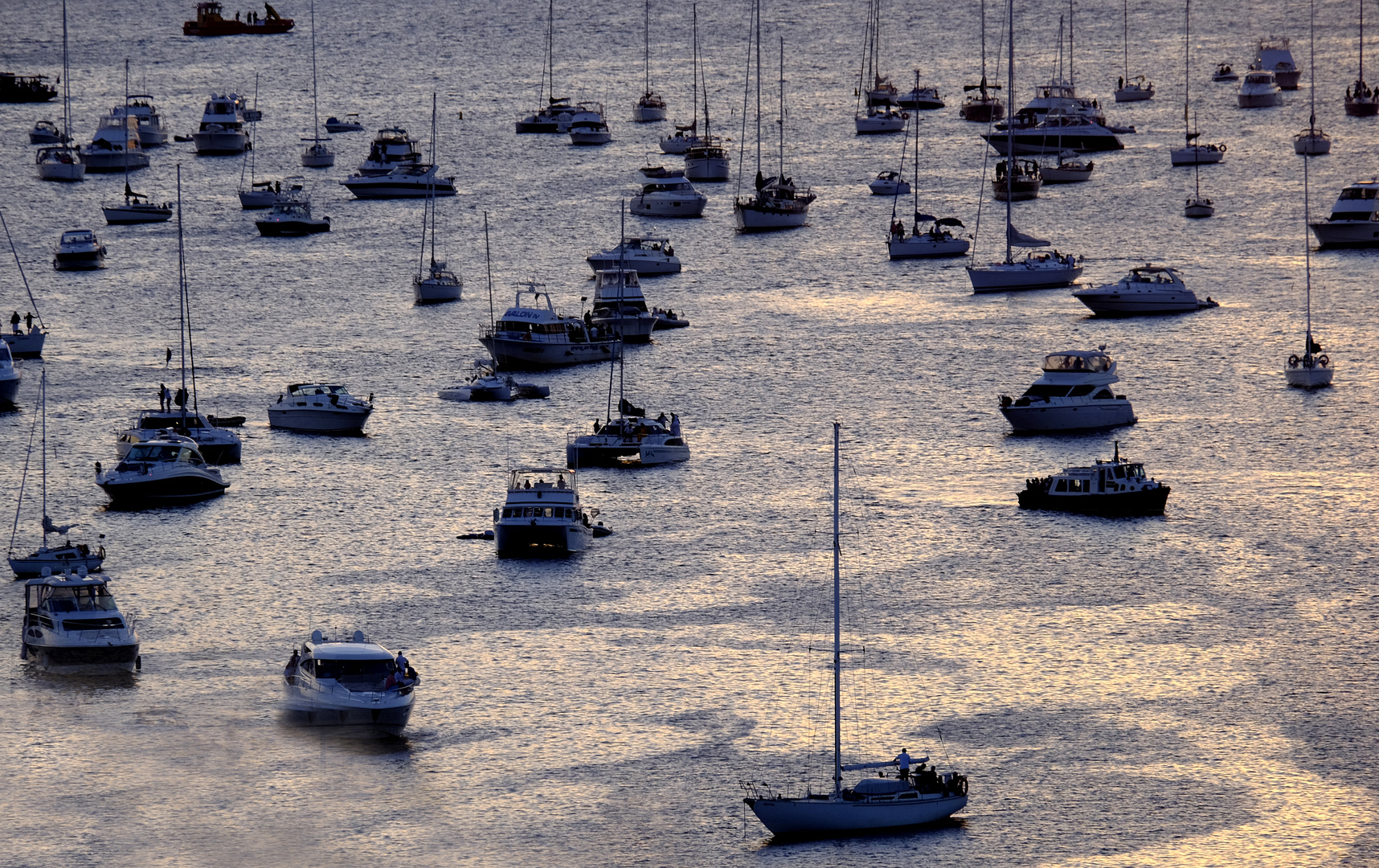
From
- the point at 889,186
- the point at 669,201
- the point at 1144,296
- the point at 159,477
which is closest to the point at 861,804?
the point at 159,477

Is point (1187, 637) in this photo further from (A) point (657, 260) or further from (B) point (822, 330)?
(A) point (657, 260)

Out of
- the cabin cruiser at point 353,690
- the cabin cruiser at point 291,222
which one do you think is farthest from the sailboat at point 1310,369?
the cabin cruiser at point 291,222

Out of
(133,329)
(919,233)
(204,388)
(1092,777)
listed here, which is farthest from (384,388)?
(1092,777)

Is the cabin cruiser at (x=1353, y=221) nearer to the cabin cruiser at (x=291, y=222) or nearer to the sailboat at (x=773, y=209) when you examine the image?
the sailboat at (x=773, y=209)

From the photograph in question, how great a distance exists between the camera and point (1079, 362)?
120m

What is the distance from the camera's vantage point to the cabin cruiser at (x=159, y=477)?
349ft

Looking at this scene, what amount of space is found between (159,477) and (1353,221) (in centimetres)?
9709

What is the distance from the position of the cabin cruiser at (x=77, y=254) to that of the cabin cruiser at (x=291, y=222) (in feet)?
49.3

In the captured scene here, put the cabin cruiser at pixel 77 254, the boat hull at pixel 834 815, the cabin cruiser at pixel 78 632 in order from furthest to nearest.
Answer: the cabin cruiser at pixel 77 254, the cabin cruiser at pixel 78 632, the boat hull at pixel 834 815

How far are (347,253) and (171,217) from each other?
22610 millimetres

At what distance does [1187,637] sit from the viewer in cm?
8881

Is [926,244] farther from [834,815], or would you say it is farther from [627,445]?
[834,815]

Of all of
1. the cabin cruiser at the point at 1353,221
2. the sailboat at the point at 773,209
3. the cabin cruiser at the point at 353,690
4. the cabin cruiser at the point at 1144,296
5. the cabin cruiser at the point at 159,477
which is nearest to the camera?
the cabin cruiser at the point at 353,690

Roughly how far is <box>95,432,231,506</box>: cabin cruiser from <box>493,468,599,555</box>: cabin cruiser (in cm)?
1777
